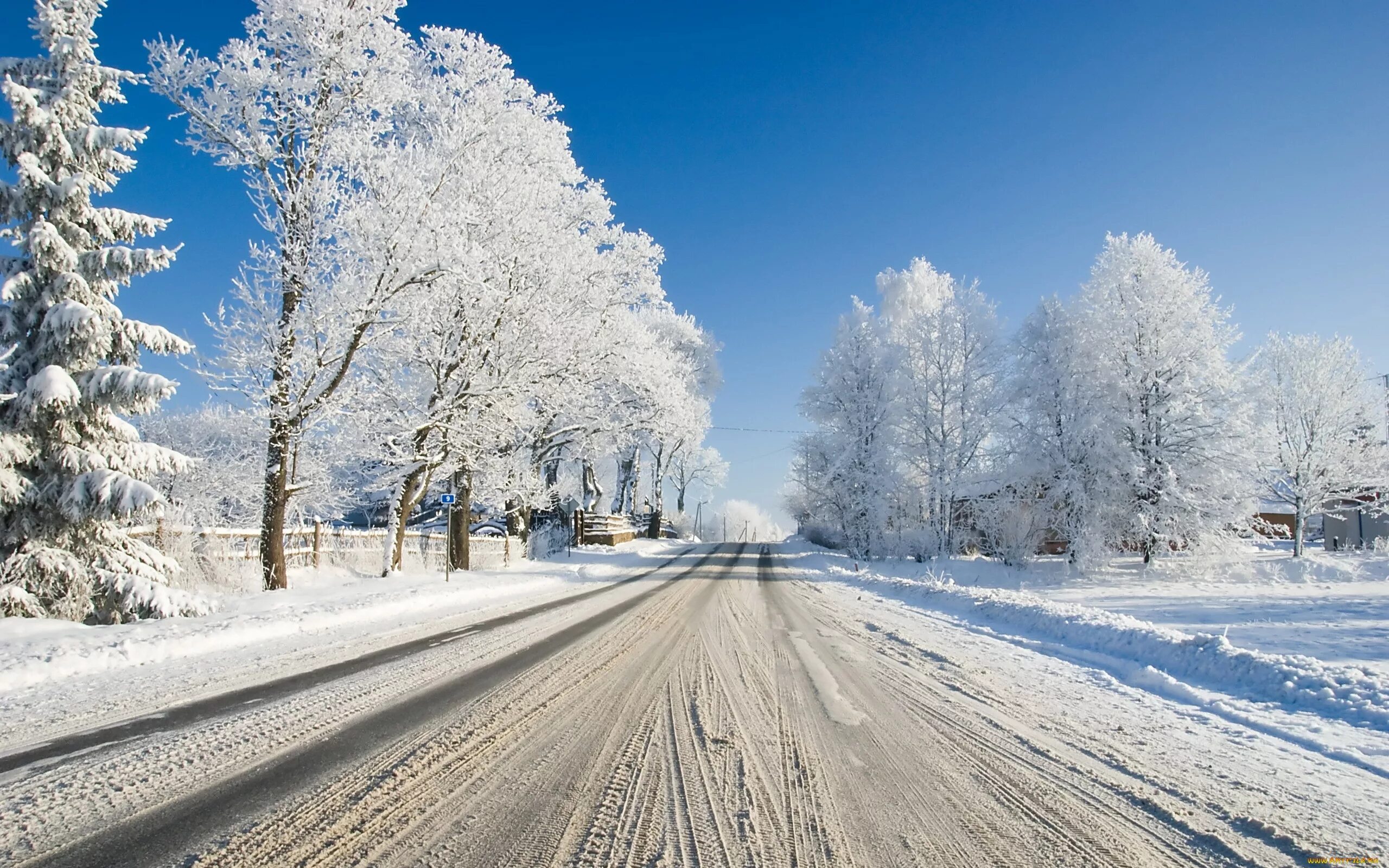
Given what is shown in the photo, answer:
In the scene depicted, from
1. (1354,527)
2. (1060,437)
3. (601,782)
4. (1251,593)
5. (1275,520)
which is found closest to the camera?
(601,782)

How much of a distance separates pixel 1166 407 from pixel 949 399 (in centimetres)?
704

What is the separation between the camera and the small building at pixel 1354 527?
33.2 m

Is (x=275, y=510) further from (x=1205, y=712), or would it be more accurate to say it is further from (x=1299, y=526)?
(x=1299, y=526)

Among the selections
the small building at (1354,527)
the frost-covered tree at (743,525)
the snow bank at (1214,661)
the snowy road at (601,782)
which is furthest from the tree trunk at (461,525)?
the frost-covered tree at (743,525)

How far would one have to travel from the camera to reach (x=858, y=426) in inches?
1171

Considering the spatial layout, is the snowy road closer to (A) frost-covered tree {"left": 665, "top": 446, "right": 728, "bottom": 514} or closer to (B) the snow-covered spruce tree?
(B) the snow-covered spruce tree

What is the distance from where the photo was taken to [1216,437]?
21.6 meters

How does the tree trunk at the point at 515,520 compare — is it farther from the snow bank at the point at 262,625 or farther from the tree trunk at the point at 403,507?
the snow bank at the point at 262,625

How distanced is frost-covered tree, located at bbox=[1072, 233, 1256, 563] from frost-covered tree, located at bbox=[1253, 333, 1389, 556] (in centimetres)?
931

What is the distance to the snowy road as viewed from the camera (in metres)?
2.82

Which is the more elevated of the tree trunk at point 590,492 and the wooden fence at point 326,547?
the tree trunk at point 590,492

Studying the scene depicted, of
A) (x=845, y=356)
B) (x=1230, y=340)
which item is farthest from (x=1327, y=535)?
(x=845, y=356)

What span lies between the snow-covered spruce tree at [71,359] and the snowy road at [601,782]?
17.1 feet

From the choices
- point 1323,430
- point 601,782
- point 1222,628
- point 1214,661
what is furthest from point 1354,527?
point 601,782
